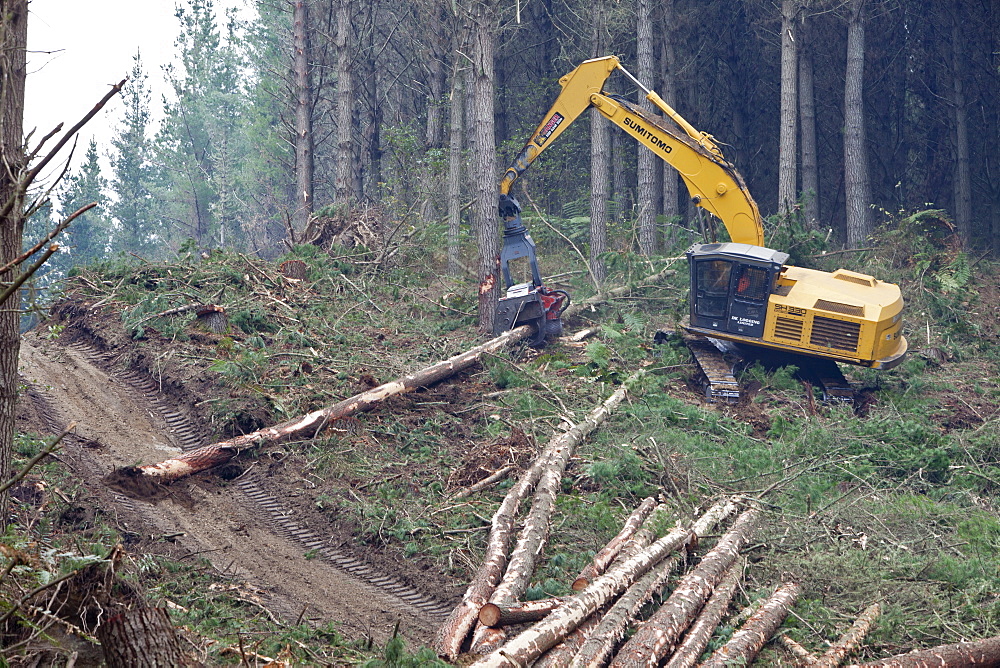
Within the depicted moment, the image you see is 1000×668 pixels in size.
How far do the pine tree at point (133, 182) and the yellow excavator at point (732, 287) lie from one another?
124 feet

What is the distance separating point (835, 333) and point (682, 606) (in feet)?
23.9

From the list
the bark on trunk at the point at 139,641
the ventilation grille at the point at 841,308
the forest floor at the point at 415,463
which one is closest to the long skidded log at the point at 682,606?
the forest floor at the point at 415,463

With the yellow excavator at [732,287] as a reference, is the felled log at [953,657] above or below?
A: below

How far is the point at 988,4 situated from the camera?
80.4ft

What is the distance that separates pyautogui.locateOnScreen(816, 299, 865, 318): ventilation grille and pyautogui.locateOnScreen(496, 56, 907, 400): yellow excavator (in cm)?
1

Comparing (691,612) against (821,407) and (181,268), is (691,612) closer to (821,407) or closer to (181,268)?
(821,407)

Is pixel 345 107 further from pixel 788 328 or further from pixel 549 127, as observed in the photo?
pixel 788 328

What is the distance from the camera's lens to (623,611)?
6.07 m

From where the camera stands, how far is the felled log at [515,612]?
5926mm

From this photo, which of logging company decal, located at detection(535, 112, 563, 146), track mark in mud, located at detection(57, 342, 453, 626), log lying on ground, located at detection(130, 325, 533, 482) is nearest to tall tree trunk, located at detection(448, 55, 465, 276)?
logging company decal, located at detection(535, 112, 563, 146)

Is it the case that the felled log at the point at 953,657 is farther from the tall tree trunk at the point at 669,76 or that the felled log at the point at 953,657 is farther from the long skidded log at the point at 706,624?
the tall tree trunk at the point at 669,76

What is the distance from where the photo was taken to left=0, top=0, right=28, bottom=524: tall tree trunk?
5.02 meters

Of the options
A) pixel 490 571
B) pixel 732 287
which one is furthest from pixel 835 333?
pixel 490 571

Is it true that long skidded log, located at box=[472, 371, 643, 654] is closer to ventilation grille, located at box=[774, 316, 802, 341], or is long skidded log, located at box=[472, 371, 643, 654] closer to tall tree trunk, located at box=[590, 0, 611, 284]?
ventilation grille, located at box=[774, 316, 802, 341]
